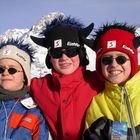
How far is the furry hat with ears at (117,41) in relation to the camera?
441 cm

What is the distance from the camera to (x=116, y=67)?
14.3 ft

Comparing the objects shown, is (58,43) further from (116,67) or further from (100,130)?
(100,130)

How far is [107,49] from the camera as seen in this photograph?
443 cm

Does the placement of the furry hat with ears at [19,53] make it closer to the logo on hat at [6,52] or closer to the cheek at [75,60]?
the logo on hat at [6,52]

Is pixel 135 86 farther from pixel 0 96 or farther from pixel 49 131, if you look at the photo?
pixel 0 96

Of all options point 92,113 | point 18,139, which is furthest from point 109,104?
point 18,139

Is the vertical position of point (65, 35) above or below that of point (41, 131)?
above

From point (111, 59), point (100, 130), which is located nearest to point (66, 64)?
point (111, 59)

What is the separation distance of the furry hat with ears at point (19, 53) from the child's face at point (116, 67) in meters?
0.99

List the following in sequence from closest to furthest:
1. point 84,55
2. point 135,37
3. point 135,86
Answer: point 135,86 → point 135,37 → point 84,55

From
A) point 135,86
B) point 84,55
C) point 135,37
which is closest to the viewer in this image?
point 135,86

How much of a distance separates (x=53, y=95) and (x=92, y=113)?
1.85ft

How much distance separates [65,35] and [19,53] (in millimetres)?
589

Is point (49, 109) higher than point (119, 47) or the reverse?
the reverse
